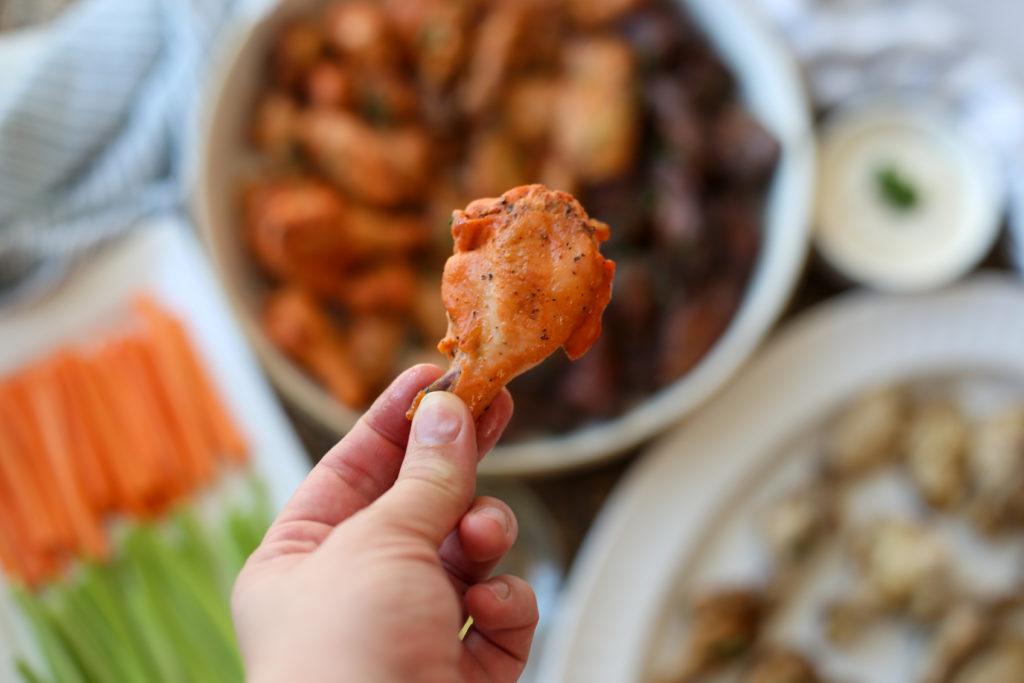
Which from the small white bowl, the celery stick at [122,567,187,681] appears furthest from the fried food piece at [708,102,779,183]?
the celery stick at [122,567,187,681]

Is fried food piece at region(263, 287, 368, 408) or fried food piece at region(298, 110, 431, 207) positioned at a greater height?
fried food piece at region(298, 110, 431, 207)

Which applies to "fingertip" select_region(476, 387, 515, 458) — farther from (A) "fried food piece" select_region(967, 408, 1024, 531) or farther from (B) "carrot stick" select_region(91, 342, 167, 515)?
(A) "fried food piece" select_region(967, 408, 1024, 531)

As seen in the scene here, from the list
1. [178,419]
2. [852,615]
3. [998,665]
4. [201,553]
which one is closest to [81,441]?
[178,419]

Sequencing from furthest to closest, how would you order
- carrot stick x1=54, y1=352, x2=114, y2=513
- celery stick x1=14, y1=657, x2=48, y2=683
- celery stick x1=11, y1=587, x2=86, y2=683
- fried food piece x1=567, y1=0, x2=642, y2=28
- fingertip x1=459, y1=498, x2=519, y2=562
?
fried food piece x1=567, y1=0, x2=642, y2=28, carrot stick x1=54, y1=352, x2=114, y2=513, celery stick x1=11, y1=587, x2=86, y2=683, celery stick x1=14, y1=657, x2=48, y2=683, fingertip x1=459, y1=498, x2=519, y2=562

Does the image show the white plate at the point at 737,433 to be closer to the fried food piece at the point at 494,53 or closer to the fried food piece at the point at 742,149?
the fried food piece at the point at 742,149

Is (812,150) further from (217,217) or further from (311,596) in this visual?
(311,596)

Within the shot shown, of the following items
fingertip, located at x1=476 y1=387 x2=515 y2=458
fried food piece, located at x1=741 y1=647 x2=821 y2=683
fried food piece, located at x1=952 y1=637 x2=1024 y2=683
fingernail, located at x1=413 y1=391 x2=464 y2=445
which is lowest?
fried food piece, located at x1=952 y1=637 x2=1024 y2=683

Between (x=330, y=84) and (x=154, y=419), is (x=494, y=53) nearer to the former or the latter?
(x=330, y=84)

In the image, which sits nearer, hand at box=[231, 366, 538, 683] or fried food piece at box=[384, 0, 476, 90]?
hand at box=[231, 366, 538, 683]

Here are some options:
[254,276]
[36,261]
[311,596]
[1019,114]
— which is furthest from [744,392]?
[36,261]
